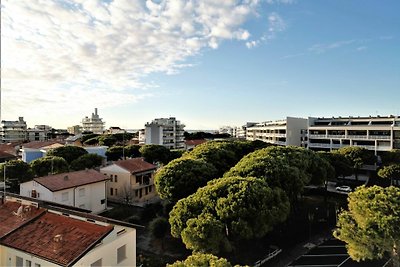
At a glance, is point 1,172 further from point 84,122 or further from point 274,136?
point 84,122

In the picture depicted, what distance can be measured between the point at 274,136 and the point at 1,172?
6044cm

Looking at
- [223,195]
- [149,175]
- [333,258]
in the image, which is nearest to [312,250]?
[333,258]

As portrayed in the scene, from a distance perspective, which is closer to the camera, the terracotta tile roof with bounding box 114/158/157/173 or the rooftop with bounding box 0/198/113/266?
the rooftop with bounding box 0/198/113/266

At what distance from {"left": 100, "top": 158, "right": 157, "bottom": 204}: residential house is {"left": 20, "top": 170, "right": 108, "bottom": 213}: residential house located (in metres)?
3.84

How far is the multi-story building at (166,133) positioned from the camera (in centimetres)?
8344

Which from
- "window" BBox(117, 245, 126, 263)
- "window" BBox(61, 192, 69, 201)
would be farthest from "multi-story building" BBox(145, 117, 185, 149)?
"window" BBox(117, 245, 126, 263)

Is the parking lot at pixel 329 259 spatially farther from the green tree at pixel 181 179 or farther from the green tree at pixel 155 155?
the green tree at pixel 155 155

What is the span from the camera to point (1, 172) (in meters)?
36.4

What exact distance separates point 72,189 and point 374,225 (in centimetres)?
2579

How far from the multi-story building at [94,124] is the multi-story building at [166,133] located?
47.0 m

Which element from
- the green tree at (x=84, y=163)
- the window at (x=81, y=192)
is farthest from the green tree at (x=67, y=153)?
the window at (x=81, y=192)

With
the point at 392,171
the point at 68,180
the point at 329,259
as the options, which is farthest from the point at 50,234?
the point at 392,171

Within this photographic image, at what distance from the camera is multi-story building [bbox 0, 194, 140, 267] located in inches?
478

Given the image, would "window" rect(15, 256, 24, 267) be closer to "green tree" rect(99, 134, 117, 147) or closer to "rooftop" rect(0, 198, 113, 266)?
"rooftop" rect(0, 198, 113, 266)
